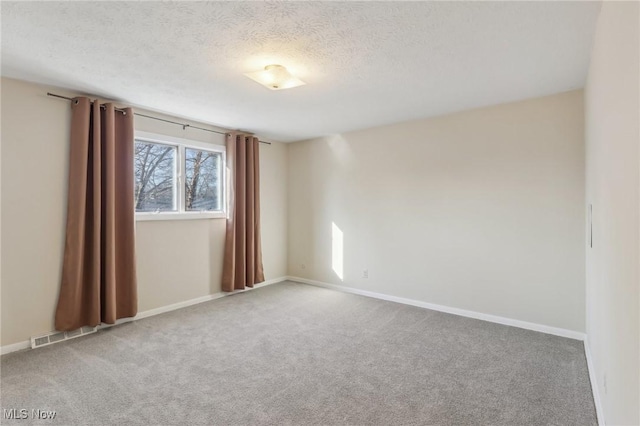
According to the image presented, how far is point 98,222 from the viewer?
10.5ft

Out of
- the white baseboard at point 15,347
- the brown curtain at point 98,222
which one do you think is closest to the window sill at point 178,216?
the brown curtain at point 98,222

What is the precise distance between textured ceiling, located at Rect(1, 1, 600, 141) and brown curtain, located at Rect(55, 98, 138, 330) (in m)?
0.34

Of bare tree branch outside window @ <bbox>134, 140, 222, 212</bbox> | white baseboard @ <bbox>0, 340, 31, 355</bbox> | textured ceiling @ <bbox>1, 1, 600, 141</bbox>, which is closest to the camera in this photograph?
textured ceiling @ <bbox>1, 1, 600, 141</bbox>

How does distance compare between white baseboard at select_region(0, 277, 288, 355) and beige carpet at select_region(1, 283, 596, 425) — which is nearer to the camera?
beige carpet at select_region(1, 283, 596, 425)

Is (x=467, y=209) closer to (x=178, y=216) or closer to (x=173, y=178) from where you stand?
(x=178, y=216)

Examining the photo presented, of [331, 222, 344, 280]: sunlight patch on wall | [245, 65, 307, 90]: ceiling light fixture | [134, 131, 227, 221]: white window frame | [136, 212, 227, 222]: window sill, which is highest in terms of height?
[245, 65, 307, 90]: ceiling light fixture

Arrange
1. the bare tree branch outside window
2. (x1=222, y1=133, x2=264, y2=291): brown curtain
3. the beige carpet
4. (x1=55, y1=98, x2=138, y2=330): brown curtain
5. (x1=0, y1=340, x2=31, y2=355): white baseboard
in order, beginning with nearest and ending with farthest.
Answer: the beige carpet < (x1=0, y1=340, x2=31, y2=355): white baseboard < (x1=55, y1=98, x2=138, y2=330): brown curtain < the bare tree branch outside window < (x1=222, y1=133, x2=264, y2=291): brown curtain

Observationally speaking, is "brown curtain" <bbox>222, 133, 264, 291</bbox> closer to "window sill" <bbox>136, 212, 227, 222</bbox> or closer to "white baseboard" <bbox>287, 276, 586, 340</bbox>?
"window sill" <bbox>136, 212, 227, 222</bbox>

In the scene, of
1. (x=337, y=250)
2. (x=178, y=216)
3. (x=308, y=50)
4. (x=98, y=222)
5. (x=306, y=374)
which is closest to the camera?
(x=308, y=50)

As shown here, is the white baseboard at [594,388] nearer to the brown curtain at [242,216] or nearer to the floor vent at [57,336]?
the brown curtain at [242,216]

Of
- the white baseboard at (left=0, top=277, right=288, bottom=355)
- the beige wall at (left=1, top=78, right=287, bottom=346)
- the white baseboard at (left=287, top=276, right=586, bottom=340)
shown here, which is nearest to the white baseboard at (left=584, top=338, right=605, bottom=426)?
the white baseboard at (left=287, top=276, right=586, bottom=340)

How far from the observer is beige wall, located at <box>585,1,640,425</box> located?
1.10 metres

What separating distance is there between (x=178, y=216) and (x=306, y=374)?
8.75 ft

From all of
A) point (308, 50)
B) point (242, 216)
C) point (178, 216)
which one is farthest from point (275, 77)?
point (242, 216)
